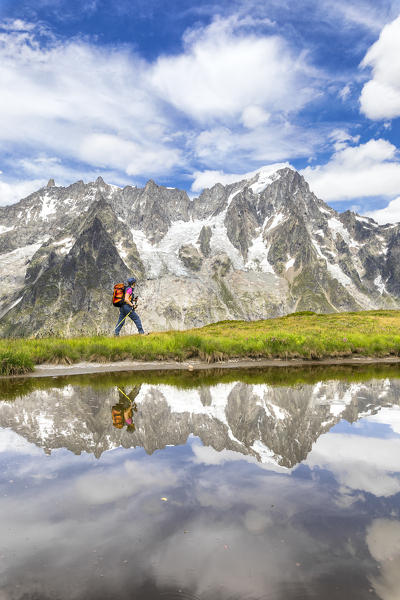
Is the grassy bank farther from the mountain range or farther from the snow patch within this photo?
the snow patch

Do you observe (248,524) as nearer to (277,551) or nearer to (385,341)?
(277,551)

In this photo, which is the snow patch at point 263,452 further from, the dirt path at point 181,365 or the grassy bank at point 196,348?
the grassy bank at point 196,348

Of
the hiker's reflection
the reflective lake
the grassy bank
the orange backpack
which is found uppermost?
the orange backpack

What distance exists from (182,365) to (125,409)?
28.4 ft

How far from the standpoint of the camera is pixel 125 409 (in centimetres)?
982

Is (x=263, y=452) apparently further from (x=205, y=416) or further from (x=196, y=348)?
(x=196, y=348)

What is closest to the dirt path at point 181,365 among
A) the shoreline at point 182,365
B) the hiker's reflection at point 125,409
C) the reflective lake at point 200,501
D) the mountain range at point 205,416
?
the shoreline at point 182,365

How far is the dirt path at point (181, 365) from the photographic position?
1667cm

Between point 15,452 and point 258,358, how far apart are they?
14.4 meters

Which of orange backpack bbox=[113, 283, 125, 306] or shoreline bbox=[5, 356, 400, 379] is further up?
orange backpack bbox=[113, 283, 125, 306]

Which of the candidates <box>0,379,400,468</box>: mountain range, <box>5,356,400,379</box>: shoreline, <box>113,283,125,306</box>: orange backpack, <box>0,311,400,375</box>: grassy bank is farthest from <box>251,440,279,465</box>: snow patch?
<box>113,283,125,306</box>: orange backpack

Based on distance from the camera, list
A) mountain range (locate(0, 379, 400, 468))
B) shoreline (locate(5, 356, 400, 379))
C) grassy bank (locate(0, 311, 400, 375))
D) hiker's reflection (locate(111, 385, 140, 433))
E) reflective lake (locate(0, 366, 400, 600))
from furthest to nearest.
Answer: grassy bank (locate(0, 311, 400, 375)) < shoreline (locate(5, 356, 400, 379)) < hiker's reflection (locate(111, 385, 140, 433)) < mountain range (locate(0, 379, 400, 468)) < reflective lake (locate(0, 366, 400, 600))

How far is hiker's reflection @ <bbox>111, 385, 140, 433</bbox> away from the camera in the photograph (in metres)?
8.56

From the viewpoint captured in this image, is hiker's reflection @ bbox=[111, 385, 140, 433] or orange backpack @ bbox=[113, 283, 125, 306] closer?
hiker's reflection @ bbox=[111, 385, 140, 433]
